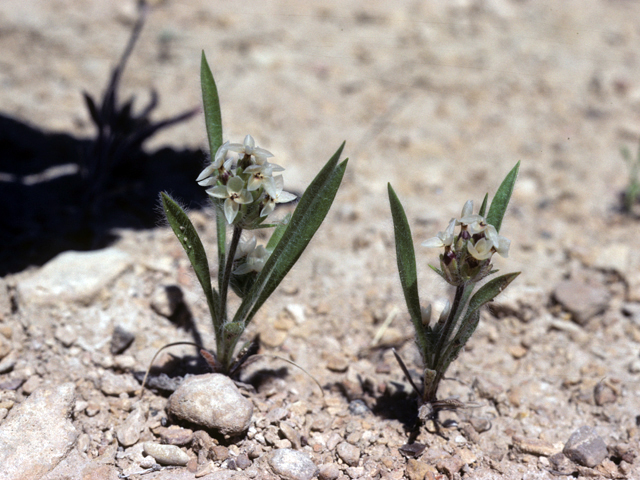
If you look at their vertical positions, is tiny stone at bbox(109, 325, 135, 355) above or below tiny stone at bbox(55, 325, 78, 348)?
above

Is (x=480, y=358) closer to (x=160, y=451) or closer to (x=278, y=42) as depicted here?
(x=160, y=451)

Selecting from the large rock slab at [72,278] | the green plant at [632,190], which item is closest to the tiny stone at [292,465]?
the large rock slab at [72,278]

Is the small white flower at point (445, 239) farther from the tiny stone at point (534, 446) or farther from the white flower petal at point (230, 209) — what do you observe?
the tiny stone at point (534, 446)

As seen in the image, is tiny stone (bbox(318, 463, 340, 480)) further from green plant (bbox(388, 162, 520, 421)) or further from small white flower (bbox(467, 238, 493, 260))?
small white flower (bbox(467, 238, 493, 260))

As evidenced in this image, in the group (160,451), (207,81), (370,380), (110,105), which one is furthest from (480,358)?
(110,105)

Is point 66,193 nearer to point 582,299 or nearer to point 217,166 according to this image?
point 217,166

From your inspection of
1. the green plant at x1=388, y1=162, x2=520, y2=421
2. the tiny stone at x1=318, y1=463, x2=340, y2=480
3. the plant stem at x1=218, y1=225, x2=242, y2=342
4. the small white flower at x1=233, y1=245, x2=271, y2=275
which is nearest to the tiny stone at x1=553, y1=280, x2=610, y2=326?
the green plant at x1=388, y1=162, x2=520, y2=421
